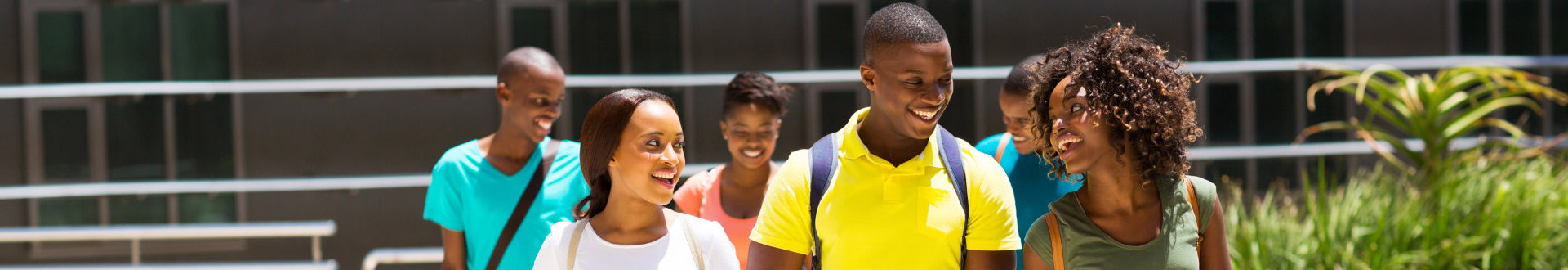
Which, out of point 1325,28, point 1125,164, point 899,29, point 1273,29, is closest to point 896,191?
point 899,29

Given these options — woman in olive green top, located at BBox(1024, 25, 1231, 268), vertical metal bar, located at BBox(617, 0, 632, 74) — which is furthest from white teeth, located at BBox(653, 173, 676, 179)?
vertical metal bar, located at BBox(617, 0, 632, 74)

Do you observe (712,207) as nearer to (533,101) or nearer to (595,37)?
(533,101)

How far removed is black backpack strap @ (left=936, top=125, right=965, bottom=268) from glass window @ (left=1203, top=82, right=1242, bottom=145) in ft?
18.3

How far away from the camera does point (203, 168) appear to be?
22.7ft

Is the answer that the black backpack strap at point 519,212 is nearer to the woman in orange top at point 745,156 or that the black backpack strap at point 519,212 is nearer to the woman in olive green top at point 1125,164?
the woman in orange top at point 745,156

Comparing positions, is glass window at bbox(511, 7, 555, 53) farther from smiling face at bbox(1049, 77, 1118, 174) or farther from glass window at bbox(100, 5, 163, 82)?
smiling face at bbox(1049, 77, 1118, 174)

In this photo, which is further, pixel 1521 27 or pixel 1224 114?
pixel 1521 27

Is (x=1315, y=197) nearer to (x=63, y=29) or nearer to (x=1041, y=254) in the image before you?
(x=1041, y=254)

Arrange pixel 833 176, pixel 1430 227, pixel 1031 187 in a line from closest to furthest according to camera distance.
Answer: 1. pixel 833 176
2. pixel 1031 187
3. pixel 1430 227

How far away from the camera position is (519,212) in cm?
363

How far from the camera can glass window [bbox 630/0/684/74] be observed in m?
7.01

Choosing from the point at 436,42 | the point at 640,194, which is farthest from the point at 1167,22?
the point at 640,194

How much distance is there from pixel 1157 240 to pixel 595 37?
498cm

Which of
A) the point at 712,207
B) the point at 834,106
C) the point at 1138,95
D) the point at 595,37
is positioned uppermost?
the point at 595,37
